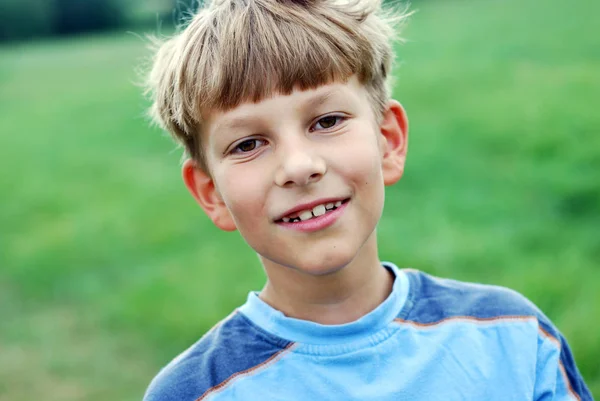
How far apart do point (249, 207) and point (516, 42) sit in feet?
33.4

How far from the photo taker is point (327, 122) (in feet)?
6.73

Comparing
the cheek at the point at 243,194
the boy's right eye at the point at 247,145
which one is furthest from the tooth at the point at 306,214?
the boy's right eye at the point at 247,145

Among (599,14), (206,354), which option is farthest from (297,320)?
(599,14)

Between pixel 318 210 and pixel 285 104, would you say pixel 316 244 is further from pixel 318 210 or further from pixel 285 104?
pixel 285 104

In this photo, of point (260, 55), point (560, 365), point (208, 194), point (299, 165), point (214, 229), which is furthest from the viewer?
point (214, 229)

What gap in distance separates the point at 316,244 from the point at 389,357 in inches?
14.7

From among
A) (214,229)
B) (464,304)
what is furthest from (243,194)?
(214,229)

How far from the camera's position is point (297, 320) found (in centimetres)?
211

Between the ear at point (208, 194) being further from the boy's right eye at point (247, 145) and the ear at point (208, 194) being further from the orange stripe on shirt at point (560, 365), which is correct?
the orange stripe on shirt at point (560, 365)

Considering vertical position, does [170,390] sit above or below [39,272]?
above

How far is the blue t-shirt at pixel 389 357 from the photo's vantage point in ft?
6.68

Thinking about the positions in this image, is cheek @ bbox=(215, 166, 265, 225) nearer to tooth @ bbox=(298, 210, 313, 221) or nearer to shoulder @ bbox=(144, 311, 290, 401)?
tooth @ bbox=(298, 210, 313, 221)

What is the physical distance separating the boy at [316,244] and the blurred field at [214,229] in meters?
1.26

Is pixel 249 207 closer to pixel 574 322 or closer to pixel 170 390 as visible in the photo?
pixel 170 390
